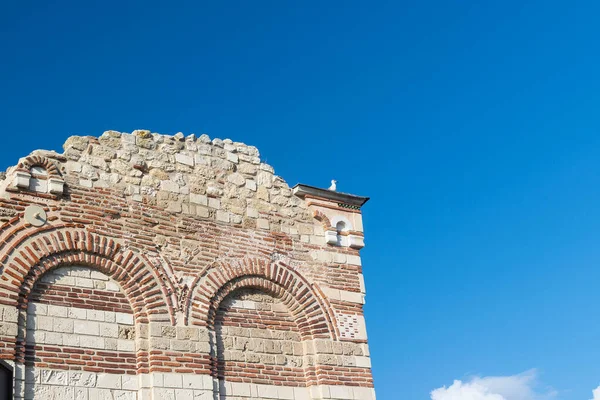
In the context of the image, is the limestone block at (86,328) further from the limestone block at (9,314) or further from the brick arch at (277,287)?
the brick arch at (277,287)

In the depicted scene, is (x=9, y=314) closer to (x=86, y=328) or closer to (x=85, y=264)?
(x=86, y=328)

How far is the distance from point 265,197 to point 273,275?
1.38 m

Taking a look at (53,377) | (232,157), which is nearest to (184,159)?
(232,157)

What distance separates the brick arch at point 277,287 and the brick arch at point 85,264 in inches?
29.9

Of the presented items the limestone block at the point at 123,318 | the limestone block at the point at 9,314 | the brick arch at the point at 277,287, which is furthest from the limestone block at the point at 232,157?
the limestone block at the point at 9,314

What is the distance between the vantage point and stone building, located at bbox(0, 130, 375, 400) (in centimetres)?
1012

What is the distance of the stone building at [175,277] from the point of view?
10.1m

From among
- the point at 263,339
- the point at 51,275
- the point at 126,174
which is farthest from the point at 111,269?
the point at 263,339

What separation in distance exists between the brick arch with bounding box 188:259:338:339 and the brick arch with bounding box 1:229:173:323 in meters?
0.76

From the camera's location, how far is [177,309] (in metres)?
11.0

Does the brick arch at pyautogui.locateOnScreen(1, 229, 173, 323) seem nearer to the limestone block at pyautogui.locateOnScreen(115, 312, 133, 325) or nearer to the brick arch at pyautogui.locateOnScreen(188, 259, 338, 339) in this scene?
the limestone block at pyautogui.locateOnScreen(115, 312, 133, 325)

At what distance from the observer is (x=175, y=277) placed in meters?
11.2

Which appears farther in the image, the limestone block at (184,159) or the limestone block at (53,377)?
the limestone block at (184,159)

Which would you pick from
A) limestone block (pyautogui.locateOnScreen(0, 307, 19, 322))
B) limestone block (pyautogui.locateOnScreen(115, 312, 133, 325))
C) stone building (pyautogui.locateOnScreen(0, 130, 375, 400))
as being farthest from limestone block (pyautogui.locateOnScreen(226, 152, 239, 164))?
limestone block (pyautogui.locateOnScreen(0, 307, 19, 322))
